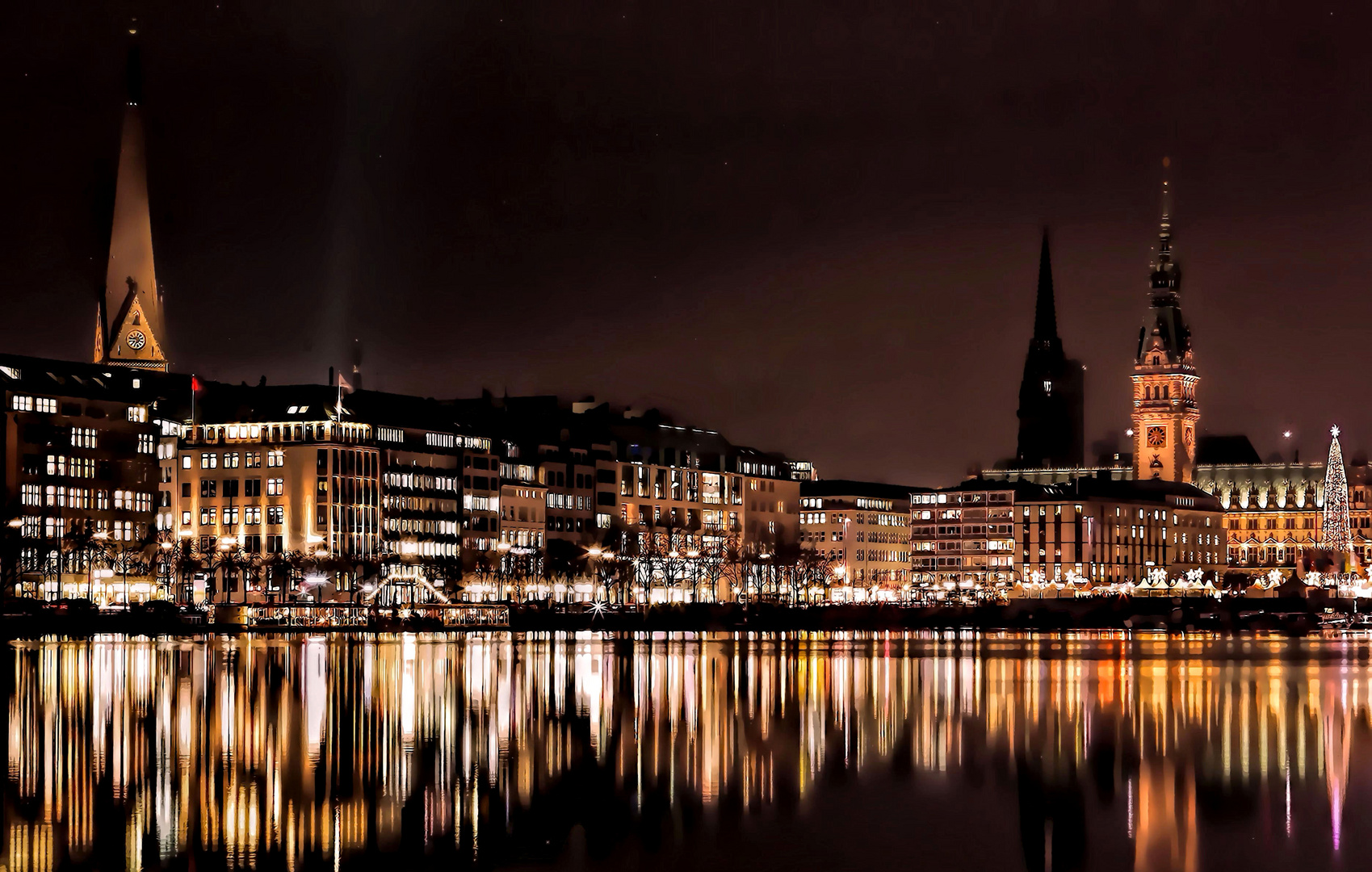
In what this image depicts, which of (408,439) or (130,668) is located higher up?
(408,439)

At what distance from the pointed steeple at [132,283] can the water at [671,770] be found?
117 metres

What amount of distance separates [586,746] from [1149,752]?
11.7 m

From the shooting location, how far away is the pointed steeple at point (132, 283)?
19000cm

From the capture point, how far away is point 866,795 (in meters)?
39.5

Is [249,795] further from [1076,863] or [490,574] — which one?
[490,574]

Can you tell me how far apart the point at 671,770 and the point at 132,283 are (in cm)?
15859

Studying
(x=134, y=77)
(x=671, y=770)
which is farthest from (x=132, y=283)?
(x=671, y=770)

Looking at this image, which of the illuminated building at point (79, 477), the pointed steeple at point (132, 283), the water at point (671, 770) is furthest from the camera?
the pointed steeple at point (132, 283)

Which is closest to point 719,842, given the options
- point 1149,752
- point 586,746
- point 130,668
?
point 586,746

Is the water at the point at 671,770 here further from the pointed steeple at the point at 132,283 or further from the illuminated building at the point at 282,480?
the pointed steeple at the point at 132,283

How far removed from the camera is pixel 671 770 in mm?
42656

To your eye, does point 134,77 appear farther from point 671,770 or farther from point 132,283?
point 671,770

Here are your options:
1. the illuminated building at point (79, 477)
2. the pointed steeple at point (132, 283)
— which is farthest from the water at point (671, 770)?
the pointed steeple at point (132, 283)

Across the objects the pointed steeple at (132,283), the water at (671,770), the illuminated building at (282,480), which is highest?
the pointed steeple at (132,283)
